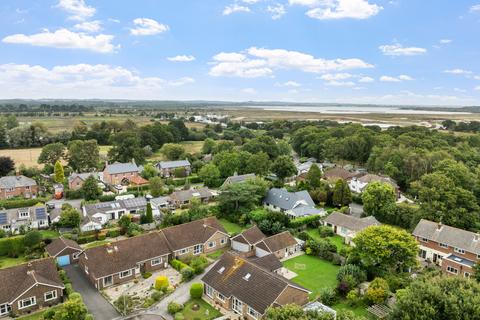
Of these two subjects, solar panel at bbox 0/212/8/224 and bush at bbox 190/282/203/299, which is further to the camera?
solar panel at bbox 0/212/8/224

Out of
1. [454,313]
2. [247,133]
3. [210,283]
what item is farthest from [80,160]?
[454,313]

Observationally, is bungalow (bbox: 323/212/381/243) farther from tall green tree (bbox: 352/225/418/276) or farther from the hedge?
the hedge

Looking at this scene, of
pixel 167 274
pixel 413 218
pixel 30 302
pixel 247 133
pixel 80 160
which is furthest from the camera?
pixel 247 133

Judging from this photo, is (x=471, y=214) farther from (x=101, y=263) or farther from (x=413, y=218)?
(x=101, y=263)

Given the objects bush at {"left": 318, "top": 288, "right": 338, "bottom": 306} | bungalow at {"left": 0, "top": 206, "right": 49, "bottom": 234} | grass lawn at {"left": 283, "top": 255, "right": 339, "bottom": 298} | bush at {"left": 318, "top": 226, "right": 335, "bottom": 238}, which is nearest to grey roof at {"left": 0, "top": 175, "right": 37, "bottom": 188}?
bungalow at {"left": 0, "top": 206, "right": 49, "bottom": 234}

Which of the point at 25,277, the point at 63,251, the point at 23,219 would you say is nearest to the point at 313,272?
the point at 63,251

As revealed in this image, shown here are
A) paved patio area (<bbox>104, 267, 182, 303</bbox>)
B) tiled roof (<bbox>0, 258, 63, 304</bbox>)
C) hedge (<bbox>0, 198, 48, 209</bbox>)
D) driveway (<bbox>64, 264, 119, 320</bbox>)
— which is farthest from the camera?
hedge (<bbox>0, 198, 48, 209</bbox>)
